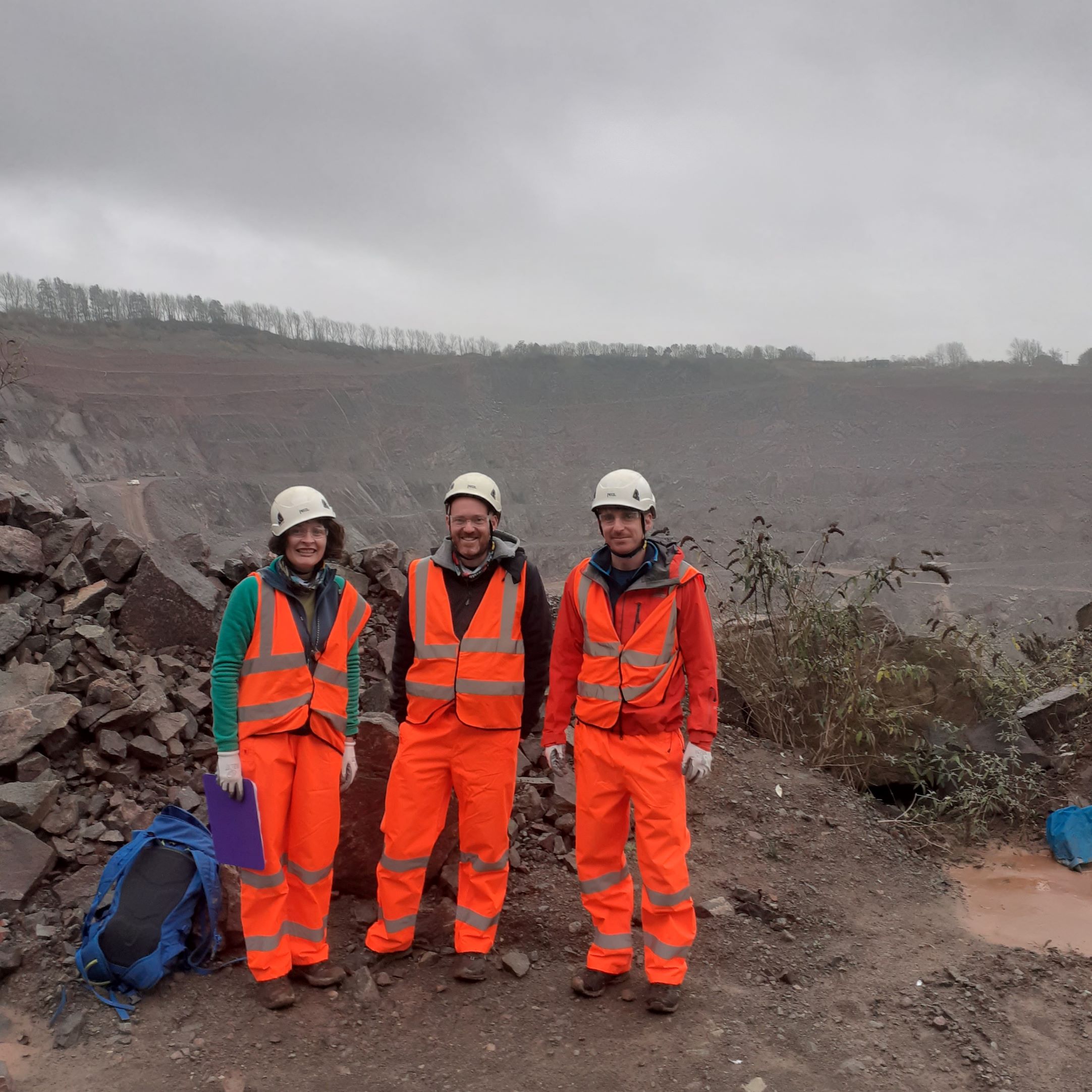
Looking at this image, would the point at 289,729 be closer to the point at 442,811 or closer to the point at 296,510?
the point at 442,811

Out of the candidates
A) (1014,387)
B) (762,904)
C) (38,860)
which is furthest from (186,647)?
(1014,387)

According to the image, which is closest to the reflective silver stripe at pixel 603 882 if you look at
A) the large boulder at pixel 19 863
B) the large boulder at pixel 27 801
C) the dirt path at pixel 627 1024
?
the dirt path at pixel 627 1024

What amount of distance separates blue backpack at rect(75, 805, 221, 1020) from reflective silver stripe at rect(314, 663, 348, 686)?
78 centimetres

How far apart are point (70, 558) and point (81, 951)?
3103 millimetres

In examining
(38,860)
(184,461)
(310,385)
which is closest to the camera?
(38,860)

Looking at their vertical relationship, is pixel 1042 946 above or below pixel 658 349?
below

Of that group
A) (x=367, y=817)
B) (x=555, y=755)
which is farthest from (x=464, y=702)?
(x=367, y=817)

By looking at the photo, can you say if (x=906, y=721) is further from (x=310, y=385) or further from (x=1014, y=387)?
(x=1014, y=387)

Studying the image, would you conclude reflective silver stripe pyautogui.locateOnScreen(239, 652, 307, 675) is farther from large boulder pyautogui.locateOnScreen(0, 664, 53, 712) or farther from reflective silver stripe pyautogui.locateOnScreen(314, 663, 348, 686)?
large boulder pyautogui.locateOnScreen(0, 664, 53, 712)

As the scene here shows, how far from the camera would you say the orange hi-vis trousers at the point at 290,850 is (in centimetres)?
323

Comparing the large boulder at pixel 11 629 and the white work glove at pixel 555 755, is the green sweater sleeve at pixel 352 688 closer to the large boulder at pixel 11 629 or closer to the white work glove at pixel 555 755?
the white work glove at pixel 555 755

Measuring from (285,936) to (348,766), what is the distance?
0.66m

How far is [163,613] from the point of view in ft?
18.3

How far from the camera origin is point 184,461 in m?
27.5
